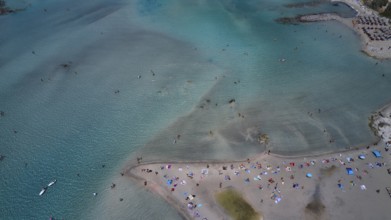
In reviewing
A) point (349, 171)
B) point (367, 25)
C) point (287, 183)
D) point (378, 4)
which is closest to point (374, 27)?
point (367, 25)

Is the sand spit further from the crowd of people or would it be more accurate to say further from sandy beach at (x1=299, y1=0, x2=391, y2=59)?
the crowd of people

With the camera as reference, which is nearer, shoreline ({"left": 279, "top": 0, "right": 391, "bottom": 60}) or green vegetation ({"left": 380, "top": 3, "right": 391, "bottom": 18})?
shoreline ({"left": 279, "top": 0, "right": 391, "bottom": 60})

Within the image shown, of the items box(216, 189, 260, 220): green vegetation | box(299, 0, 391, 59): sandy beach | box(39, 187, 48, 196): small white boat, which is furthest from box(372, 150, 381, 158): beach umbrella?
box(39, 187, 48, 196): small white boat

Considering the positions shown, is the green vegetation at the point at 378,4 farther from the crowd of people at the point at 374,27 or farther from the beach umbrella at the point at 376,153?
the beach umbrella at the point at 376,153

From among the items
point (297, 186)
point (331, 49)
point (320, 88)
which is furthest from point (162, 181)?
point (331, 49)

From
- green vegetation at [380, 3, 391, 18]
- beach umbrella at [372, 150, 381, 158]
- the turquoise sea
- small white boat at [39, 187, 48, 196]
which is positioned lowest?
small white boat at [39, 187, 48, 196]

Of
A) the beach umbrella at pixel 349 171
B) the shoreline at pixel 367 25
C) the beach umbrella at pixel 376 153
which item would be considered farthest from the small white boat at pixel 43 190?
the shoreline at pixel 367 25

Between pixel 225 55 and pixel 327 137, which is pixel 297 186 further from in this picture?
pixel 225 55
